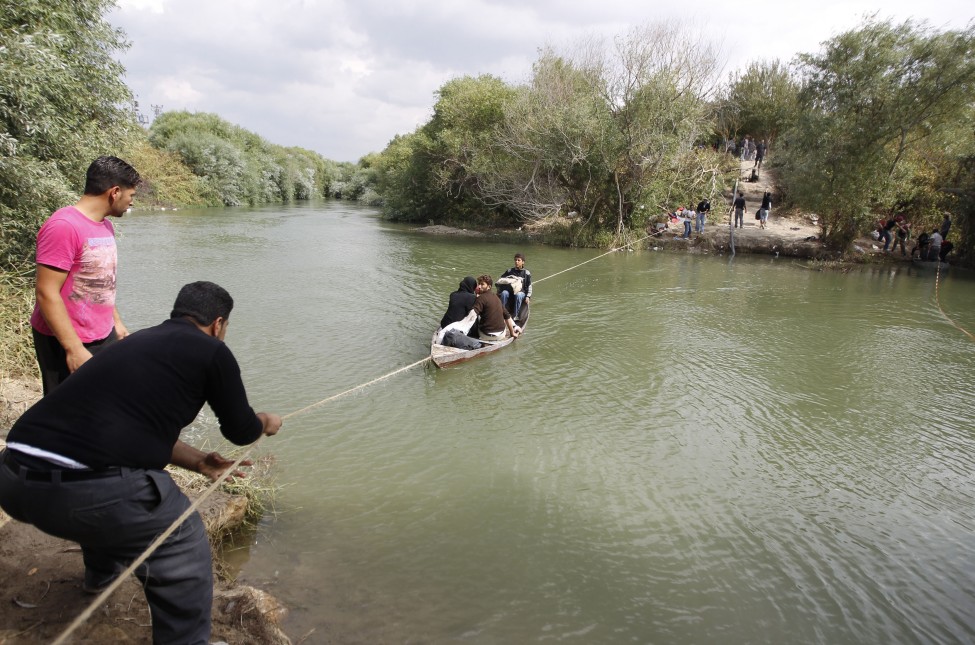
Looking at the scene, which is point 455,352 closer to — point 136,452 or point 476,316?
point 476,316

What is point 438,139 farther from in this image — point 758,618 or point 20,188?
point 758,618

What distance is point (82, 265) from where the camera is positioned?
3.49m

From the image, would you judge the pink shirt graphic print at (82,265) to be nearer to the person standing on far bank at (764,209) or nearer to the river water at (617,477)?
the river water at (617,477)

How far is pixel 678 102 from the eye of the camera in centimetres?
2261

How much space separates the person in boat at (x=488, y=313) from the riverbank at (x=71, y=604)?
6.52 m

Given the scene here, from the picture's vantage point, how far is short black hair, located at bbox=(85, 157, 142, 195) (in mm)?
3420

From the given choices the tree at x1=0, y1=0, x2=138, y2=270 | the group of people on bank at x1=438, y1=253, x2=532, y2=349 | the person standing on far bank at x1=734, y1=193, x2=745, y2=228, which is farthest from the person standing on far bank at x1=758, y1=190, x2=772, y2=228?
the tree at x1=0, y1=0, x2=138, y2=270

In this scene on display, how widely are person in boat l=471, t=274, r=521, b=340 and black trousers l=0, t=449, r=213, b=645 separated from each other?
7.39 m

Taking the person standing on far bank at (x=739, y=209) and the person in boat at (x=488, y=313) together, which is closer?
the person in boat at (x=488, y=313)

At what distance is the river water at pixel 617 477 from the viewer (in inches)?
160

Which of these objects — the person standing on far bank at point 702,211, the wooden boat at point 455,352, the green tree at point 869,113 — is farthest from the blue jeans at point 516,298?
the person standing on far bank at point 702,211

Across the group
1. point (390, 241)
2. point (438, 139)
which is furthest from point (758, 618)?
point (438, 139)

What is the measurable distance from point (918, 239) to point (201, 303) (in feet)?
86.3

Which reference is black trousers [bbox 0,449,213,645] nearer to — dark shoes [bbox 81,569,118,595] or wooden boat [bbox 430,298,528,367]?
dark shoes [bbox 81,569,118,595]
